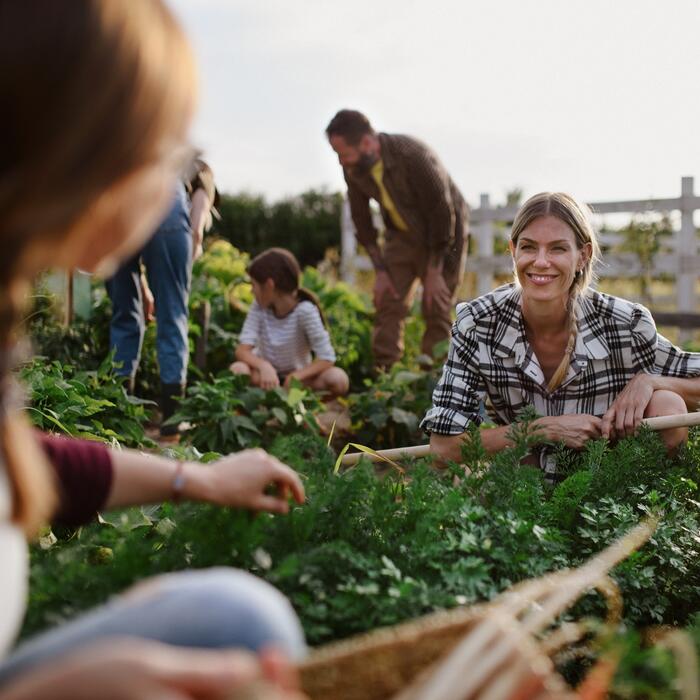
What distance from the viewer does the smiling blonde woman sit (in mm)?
2926

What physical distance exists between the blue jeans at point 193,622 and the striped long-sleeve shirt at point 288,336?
4.47 m

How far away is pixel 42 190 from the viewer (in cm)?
92

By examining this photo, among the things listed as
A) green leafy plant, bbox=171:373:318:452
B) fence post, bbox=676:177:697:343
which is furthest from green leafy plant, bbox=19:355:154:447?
fence post, bbox=676:177:697:343

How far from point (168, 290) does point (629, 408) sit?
2543mm

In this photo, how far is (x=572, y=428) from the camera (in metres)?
2.83

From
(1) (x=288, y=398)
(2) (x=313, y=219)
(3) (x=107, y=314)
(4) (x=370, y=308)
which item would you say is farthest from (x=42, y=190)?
(2) (x=313, y=219)

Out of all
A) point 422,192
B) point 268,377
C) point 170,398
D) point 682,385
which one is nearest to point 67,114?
point 682,385

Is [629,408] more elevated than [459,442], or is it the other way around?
[629,408]

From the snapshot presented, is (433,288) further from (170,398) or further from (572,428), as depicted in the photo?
(572,428)

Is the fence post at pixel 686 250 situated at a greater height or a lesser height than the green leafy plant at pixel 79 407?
greater

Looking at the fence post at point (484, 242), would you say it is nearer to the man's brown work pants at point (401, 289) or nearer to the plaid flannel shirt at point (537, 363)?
the man's brown work pants at point (401, 289)

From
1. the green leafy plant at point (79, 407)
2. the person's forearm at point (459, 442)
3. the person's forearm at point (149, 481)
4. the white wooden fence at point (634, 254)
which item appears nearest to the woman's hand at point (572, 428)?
the person's forearm at point (459, 442)

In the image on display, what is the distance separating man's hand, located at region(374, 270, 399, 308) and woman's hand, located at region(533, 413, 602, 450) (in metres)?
3.82

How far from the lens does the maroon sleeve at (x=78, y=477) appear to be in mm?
1350
